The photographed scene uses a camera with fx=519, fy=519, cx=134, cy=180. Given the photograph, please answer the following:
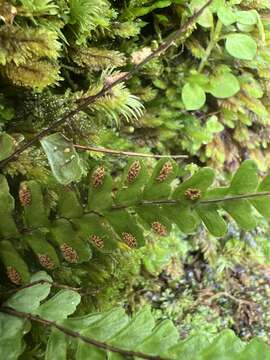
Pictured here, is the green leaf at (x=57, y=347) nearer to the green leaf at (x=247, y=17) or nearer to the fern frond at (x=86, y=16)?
the fern frond at (x=86, y=16)

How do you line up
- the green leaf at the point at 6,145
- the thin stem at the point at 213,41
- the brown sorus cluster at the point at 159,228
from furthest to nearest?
the thin stem at the point at 213,41, the brown sorus cluster at the point at 159,228, the green leaf at the point at 6,145

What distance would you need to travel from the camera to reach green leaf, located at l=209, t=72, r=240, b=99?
1.73m

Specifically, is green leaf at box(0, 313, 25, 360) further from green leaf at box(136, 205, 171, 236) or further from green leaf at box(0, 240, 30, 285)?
green leaf at box(136, 205, 171, 236)

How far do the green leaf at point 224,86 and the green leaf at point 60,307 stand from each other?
2.96 feet

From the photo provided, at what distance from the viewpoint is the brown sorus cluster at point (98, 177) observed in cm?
115

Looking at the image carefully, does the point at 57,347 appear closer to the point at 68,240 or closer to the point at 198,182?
the point at 68,240

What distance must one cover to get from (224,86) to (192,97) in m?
0.12

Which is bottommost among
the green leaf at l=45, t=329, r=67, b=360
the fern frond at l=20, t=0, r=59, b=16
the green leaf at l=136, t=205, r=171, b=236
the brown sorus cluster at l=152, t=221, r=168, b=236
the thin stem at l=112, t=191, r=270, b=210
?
the green leaf at l=45, t=329, r=67, b=360

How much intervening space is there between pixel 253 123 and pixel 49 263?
110 centimetres

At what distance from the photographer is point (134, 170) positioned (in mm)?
1139

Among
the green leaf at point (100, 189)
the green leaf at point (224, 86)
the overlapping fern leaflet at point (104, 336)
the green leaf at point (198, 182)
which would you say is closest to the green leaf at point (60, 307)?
the overlapping fern leaflet at point (104, 336)

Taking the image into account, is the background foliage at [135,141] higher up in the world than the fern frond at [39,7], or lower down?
lower down

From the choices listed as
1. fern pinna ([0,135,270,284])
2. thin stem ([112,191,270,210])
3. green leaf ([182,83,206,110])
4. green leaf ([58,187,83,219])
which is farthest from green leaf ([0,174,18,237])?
green leaf ([182,83,206,110])

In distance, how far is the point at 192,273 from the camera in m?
1.95
